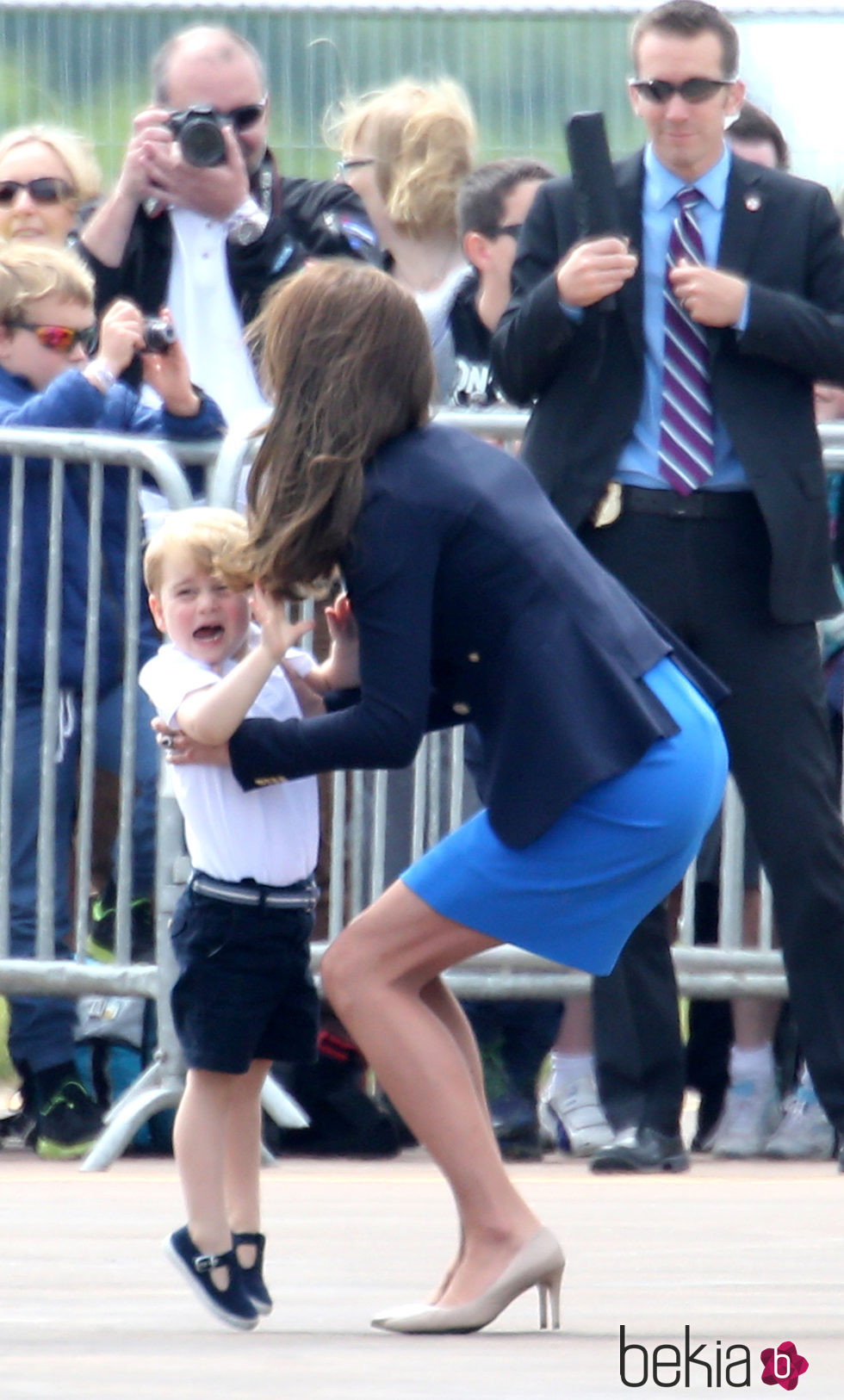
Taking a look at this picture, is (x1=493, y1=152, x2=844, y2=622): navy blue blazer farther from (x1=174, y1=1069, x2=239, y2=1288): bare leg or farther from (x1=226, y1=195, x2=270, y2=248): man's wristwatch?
(x1=174, y1=1069, x2=239, y2=1288): bare leg

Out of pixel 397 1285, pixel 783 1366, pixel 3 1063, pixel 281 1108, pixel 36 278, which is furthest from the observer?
pixel 3 1063

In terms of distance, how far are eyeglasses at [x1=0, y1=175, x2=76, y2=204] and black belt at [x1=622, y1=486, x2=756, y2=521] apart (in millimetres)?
1935

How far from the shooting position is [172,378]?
642 centimetres

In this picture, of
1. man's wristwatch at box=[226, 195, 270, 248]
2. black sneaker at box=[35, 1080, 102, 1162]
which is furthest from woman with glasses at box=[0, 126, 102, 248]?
black sneaker at box=[35, 1080, 102, 1162]

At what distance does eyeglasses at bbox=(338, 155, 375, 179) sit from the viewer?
7254 mm

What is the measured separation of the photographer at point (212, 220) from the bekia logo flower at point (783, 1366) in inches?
131

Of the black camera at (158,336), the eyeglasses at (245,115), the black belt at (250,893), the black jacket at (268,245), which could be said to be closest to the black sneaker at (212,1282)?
the black belt at (250,893)

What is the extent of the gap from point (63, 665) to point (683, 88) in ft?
5.85

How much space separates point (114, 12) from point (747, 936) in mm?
3185

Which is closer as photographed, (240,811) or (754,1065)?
(240,811)

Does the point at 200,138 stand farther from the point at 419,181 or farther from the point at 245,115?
the point at 419,181

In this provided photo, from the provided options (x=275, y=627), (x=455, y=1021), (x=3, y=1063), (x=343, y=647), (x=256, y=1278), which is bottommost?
(x=3, y=1063)

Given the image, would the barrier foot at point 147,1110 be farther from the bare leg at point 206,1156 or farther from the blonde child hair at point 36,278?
the bare leg at point 206,1156

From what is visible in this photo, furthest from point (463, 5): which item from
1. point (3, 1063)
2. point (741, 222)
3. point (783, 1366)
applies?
point (783, 1366)
